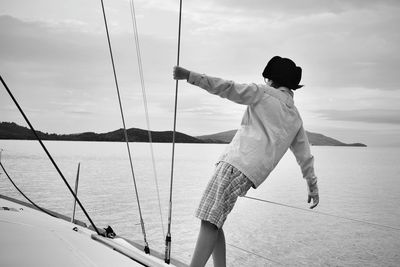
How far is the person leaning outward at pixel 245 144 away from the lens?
4.22 feet

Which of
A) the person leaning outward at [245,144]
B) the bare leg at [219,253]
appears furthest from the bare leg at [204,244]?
the bare leg at [219,253]

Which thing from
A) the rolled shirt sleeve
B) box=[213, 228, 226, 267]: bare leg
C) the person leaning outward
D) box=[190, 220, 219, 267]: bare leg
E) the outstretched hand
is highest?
the outstretched hand

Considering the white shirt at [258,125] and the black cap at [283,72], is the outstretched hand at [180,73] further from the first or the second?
the black cap at [283,72]

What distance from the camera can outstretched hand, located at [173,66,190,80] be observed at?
1.26m

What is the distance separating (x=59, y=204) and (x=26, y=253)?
9741 mm

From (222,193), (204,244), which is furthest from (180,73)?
(204,244)

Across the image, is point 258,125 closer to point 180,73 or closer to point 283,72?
point 283,72

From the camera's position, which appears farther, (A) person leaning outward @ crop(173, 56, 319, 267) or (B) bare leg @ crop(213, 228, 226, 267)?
(B) bare leg @ crop(213, 228, 226, 267)

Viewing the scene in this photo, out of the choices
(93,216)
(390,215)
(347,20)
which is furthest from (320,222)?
(347,20)

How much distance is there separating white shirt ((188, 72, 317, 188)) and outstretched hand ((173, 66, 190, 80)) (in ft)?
0.06

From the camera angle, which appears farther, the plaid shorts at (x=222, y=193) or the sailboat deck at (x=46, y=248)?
the plaid shorts at (x=222, y=193)

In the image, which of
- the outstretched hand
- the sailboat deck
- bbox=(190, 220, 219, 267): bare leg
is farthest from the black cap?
the sailboat deck

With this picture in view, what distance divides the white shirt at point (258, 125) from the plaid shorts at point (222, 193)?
0.03m

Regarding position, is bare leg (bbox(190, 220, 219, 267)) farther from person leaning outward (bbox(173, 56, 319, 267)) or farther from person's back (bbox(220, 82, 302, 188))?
person's back (bbox(220, 82, 302, 188))
